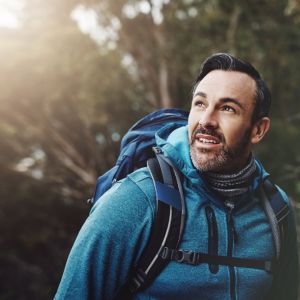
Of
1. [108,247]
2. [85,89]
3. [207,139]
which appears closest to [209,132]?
[207,139]

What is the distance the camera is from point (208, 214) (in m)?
1.67

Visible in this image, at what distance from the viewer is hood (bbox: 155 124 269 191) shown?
67.0 inches

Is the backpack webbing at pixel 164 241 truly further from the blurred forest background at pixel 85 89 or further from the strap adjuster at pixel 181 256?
the blurred forest background at pixel 85 89

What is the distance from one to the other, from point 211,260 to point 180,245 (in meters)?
0.15

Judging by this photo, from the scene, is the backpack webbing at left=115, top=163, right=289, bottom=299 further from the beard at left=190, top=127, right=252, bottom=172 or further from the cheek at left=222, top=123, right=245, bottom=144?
the cheek at left=222, top=123, right=245, bottom=144

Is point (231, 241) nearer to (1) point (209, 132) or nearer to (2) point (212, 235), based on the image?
(2) point (212, 235)

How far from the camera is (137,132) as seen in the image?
1948 millimetres

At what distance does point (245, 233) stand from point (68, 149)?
33.5 ft

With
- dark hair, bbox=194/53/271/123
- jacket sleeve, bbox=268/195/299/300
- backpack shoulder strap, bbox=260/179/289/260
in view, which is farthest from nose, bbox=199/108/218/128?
jacket sleeve, bbox=268/195/299/300

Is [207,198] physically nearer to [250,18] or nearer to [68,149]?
[250,18]

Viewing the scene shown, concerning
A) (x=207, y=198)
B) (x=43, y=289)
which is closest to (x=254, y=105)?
→ (x=207, y=198)

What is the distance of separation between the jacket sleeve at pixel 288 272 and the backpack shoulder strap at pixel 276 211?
5cm

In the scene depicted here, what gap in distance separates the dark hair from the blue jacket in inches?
13.5

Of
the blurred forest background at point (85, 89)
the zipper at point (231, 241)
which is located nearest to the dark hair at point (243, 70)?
the zipper at point (231, 241)
